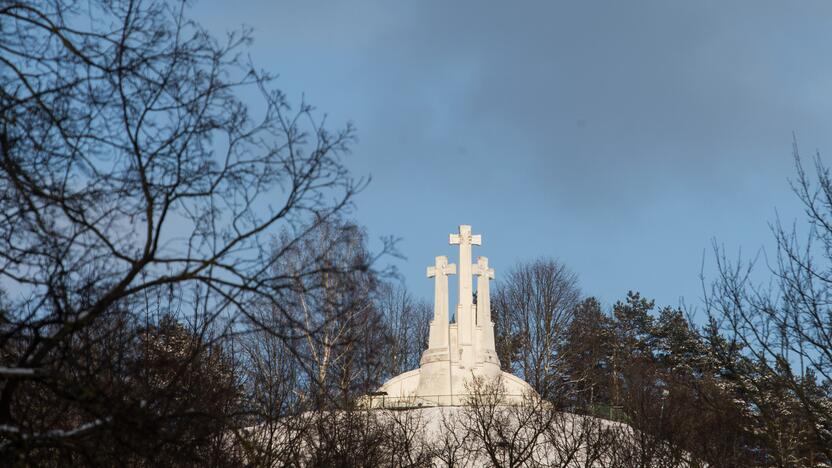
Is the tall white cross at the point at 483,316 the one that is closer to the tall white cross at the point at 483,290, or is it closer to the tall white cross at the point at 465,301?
the tall white cross at the point at 483,290

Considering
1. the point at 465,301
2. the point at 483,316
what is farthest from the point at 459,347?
the point at 465,301

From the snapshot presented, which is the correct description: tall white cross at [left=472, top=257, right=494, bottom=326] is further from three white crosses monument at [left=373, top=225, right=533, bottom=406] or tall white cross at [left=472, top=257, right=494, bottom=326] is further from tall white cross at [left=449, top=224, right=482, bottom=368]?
tall white cross at [left=449, top=224, right=482, bottom=368]

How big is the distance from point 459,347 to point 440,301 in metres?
1.61

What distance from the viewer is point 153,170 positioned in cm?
641

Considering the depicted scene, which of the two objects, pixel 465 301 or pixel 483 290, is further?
pixel 483 290

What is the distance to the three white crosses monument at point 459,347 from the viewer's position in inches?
1248

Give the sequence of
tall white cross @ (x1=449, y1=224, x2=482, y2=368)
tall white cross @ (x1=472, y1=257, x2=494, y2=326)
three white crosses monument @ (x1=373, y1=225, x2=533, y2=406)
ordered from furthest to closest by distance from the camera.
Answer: tall white cross @ (x1=472, y1=257, x2=494, y2=326) → tall white cross @ (x1=449, y1=224, x2=482, y2=368) → three white crosses monument @ (x1=373, y1=225, x2=533, y2=406)

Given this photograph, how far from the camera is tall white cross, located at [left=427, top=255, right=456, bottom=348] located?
3225cm

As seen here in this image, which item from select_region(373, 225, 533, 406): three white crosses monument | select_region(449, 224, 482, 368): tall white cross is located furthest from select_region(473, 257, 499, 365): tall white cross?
select_region(449, 224, 482, 368): tall white cross

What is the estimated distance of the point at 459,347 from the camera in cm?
3231

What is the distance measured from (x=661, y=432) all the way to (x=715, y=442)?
4.58 m

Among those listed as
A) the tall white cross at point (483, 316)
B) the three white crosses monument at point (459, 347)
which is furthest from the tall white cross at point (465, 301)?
the tall white cross at point (483, 316)

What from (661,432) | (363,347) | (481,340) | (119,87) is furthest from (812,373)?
(481,340)

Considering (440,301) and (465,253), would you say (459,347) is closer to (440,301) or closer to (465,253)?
(440,301)
